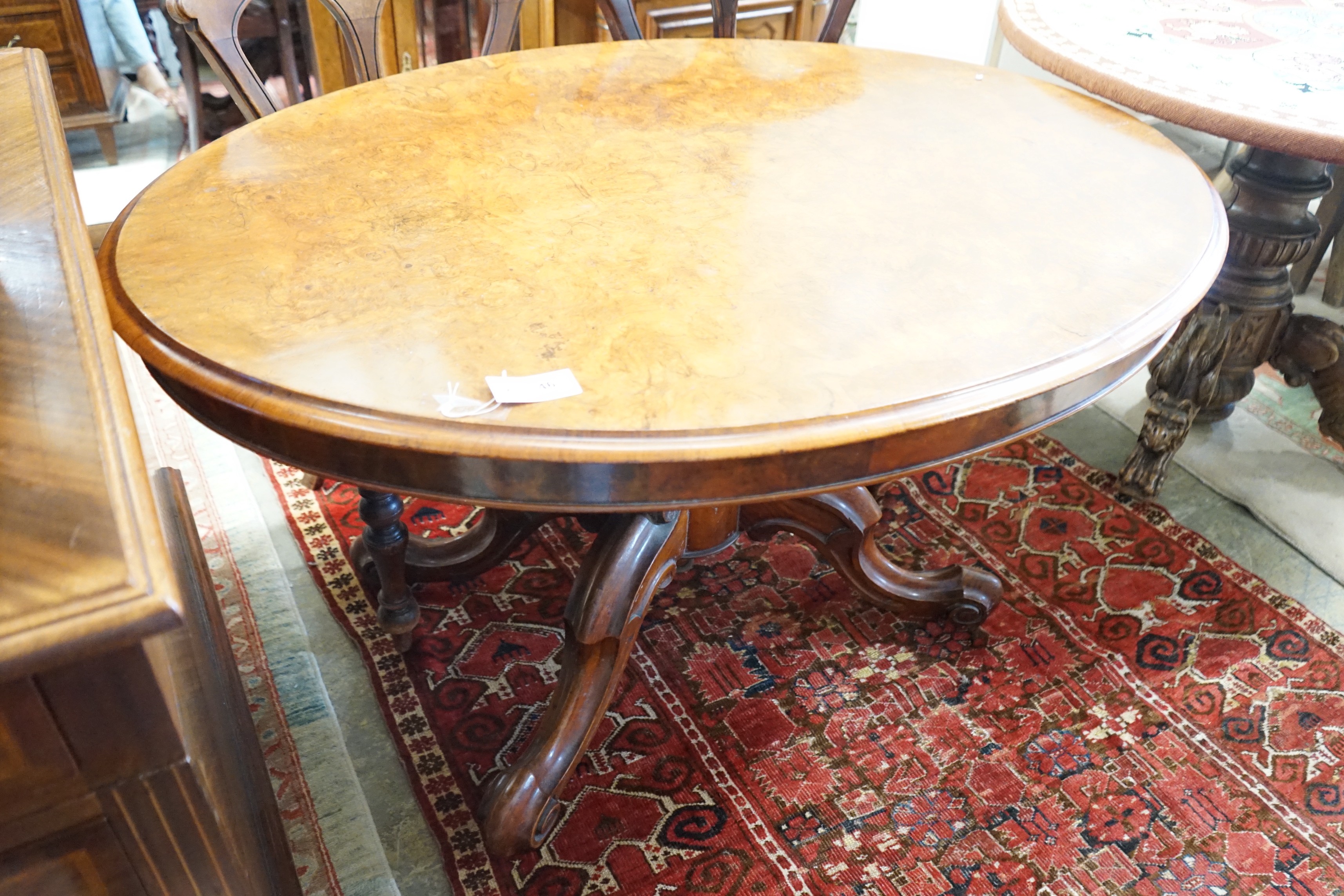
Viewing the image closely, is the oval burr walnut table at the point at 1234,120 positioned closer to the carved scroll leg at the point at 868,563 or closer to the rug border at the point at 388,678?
the carved scroll leg at the point at 868,563

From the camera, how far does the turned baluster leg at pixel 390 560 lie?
1.30m

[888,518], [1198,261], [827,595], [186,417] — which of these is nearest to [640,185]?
[1198,261]

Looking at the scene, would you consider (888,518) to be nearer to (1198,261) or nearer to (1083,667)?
(1083,667)

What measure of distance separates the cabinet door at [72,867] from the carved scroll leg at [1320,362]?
1.95 meters

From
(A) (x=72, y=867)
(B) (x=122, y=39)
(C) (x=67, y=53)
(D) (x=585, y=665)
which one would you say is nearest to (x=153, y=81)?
(B) (x=122, y=39)

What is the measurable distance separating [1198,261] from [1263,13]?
110cm

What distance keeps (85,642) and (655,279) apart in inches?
22.6

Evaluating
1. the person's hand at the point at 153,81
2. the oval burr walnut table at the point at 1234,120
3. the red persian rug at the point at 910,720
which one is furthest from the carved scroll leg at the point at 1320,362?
the person's hand at the point at 153,81

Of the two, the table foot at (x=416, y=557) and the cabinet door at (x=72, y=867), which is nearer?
the cabinet door at (x=72, y=867)

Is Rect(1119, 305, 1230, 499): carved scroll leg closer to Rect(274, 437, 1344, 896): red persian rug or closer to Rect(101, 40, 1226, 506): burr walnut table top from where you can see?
Rect(274, 437, 1344, 896): red persian rug

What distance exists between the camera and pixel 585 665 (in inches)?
47.1

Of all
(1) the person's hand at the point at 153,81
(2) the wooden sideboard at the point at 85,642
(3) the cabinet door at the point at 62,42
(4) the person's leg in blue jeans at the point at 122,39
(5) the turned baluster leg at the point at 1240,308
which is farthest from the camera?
(1) the person's hand at the point at 153,81

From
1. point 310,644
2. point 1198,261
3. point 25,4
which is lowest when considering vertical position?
point 310,644

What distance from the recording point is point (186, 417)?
77.0 inches
